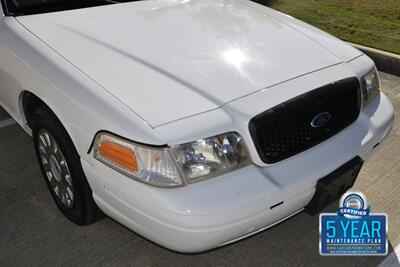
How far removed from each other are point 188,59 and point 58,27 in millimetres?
928

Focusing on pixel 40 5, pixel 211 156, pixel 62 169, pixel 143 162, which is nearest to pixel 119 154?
pixel 143 162

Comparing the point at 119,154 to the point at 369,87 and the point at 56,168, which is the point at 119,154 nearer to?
the point at 56,168

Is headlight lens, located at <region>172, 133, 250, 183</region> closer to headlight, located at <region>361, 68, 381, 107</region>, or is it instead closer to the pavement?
the pavement

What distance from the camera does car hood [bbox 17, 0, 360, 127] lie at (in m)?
2.39

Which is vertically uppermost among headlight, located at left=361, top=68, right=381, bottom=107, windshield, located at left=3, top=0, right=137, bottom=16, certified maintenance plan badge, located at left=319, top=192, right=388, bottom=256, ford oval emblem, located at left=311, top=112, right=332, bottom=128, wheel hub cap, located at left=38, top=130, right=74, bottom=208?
windshield, located at left=3, top=0, right=137, bottom=16

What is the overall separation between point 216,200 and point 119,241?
1039 mm

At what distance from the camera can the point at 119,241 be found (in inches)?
115

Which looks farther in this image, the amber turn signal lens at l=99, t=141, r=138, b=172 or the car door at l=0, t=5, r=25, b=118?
the car door at l=0, t=5, r=25, b=118

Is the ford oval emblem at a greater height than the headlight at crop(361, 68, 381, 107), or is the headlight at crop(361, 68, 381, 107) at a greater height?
the ford oval emblem

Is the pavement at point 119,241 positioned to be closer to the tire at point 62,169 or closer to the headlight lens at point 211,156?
the tire at point 62,169

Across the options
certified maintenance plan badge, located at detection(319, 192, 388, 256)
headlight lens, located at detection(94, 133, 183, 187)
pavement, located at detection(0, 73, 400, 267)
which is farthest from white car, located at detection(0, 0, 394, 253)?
certified maintenance plan badge, located at detection(319, 192, 388, 256)

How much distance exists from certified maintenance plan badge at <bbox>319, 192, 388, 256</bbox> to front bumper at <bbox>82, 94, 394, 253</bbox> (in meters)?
0.56

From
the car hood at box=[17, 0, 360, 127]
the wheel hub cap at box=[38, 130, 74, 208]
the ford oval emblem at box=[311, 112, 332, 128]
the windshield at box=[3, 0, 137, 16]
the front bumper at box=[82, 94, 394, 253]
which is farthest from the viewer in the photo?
the windshield at box=[3, 0, 137, 16]

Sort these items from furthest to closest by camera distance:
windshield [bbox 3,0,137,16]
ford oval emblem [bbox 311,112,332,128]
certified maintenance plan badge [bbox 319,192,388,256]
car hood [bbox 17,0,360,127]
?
windshield [bbox 3,0,137,16]
certified maintenance plan badge [bbox 319,192,388,256]
ford oval emblem [bbox 311,112,332,128]
car hood [bbox 17,0,360,127]
